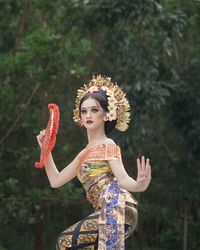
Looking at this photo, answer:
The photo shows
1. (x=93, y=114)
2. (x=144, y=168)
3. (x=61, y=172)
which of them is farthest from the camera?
(x=61, y=172)

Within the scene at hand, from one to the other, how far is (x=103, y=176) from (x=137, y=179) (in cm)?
34

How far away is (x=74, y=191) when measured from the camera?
9.23 metres

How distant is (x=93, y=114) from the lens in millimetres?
4512

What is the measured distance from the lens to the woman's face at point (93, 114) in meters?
4.51

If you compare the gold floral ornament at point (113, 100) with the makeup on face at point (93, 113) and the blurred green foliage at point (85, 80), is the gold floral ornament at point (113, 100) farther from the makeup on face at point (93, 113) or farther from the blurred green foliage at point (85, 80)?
the blurred green foliage at point (85, 80)

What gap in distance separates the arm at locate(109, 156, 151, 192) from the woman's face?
28cm

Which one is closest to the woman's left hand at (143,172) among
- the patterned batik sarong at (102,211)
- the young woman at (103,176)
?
the young woman at (103,176)

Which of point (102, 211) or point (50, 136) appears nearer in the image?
point (102, 211)

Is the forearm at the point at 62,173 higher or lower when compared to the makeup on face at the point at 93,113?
lower

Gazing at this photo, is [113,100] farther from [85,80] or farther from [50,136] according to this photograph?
[85,80]

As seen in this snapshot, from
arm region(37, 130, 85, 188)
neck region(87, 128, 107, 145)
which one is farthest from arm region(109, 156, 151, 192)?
arm region(37, 130, 85, 188)

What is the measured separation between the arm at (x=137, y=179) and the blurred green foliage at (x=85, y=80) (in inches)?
141

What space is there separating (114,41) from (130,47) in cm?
21

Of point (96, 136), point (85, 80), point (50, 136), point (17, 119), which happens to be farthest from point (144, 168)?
point (85, 80)
